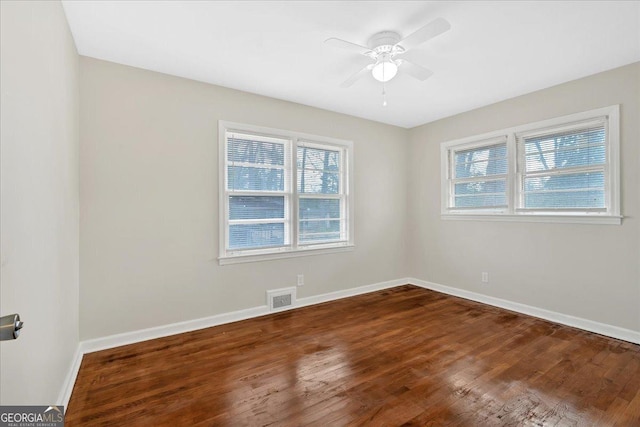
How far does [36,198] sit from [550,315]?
4.55 meters

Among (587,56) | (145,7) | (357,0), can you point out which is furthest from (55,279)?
(587,56)

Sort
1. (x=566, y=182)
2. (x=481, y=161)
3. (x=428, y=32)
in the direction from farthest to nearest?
(x=481, y=161), (x=566, y=182), (x=428, y=32)

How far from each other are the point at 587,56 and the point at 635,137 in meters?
0.89

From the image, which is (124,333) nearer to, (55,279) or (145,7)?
(55,279)

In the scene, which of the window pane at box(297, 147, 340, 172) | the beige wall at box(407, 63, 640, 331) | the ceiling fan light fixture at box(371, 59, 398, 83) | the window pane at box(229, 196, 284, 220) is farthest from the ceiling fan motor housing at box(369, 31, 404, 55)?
the beige wall at box(407, 63, 640, 331)

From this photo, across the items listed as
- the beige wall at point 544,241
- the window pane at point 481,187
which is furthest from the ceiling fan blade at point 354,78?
the window pane at point 481,187

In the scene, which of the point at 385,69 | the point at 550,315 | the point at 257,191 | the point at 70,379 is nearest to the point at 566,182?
the point at 550,315

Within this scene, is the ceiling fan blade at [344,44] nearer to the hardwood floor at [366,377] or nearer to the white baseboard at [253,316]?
the hardwood floor at [366,377]

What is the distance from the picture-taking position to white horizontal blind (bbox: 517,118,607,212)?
3080 mm

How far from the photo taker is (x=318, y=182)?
4105 mm

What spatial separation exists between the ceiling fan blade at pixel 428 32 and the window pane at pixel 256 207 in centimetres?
219

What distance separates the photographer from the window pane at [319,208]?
3.97 metres

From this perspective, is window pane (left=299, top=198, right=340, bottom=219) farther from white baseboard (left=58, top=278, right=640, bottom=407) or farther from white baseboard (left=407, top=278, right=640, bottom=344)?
white baseboard (left=407, top=278, right=640, bottom=344)

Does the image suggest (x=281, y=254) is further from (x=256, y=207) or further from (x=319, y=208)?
(x=319, y=208)
